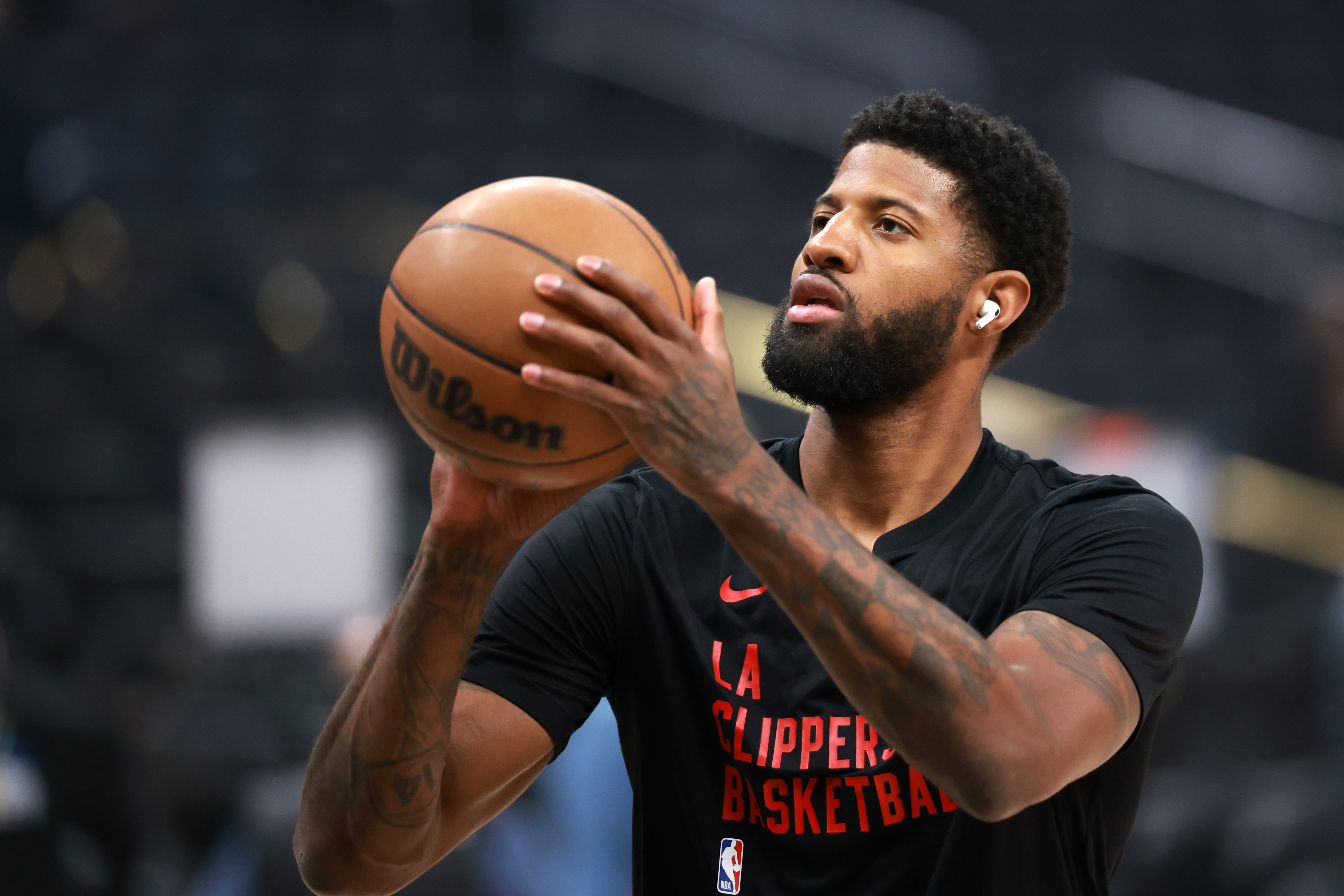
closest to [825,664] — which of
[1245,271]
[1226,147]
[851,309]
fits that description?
[851,309]

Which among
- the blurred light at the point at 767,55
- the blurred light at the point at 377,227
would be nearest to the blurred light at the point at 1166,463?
the blurred light at the point at 767,55

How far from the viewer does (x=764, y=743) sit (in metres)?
2.07

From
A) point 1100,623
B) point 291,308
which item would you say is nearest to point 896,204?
point 1100,623

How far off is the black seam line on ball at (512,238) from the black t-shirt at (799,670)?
1.98 ft

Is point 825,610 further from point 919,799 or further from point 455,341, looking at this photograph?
point 455,341

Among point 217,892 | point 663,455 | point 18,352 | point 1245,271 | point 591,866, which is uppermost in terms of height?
point 663,455

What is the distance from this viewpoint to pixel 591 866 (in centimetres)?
437

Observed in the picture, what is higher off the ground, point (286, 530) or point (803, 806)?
point (803, 806)

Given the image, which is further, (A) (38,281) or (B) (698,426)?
(A) (38,281)

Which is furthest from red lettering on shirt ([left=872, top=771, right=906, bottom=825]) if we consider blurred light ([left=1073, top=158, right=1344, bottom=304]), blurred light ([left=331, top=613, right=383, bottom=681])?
blurred light ([left=1073, top=158, right=1344, bottom=304])

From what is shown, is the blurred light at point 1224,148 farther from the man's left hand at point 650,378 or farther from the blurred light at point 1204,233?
the man's left hand at point 650,378

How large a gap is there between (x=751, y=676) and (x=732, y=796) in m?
0.19

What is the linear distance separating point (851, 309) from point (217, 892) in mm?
3867

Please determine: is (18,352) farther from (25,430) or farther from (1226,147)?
(1226,147)
